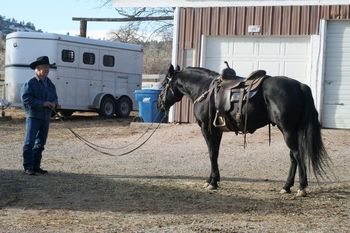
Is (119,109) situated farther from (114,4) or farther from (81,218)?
(81,218)

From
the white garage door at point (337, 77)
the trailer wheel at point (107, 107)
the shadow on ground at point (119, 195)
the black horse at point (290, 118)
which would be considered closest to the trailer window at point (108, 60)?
the trailer wheel at point (107, 107)

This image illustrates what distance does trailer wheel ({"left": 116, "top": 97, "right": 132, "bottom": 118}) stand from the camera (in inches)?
915

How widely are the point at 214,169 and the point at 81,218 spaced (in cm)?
266

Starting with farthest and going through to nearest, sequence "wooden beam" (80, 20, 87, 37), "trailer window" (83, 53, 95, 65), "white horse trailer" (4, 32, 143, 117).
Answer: "wooden beam" (80, 20, 87, 37) → "trailer window" (83, 53, 95, 65) → "white horse trailer" (4, 32, 143, 117)

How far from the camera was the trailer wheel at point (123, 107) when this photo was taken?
76.3 ft

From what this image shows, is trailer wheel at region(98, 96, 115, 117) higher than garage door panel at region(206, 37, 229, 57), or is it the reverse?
garage door panel at region(206, 37, 229, 57)

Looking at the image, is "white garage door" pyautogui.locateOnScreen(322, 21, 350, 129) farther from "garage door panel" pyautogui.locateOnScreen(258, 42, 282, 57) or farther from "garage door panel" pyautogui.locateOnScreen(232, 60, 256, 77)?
"garage door panel" pyautogui.locateOnScreen(232, 60, 256, 77)

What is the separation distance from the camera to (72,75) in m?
21.5

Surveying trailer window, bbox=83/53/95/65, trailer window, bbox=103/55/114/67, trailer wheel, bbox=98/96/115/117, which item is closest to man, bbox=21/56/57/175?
trailer window, bbox=83/53/95/65

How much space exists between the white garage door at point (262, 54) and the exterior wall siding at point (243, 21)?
21 cm

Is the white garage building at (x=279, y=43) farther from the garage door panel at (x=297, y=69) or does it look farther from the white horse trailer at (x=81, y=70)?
the white horse trailer at (x=81, y=70)

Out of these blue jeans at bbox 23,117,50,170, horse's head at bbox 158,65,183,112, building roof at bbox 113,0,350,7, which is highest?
building roof at bbox 113,0,350,7

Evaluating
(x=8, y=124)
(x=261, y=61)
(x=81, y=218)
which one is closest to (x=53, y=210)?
(x=81, y=218)

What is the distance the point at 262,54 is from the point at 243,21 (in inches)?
40.8
